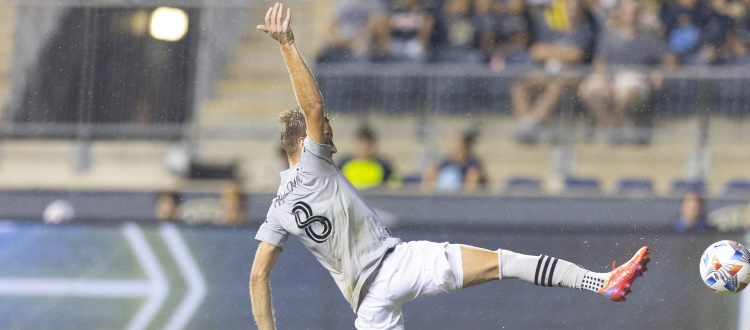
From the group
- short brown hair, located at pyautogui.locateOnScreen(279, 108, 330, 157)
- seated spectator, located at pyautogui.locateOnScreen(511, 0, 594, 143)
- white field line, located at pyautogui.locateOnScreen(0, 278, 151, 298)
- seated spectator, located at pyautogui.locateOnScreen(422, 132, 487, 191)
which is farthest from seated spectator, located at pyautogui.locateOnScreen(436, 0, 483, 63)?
short brown hair, located at pyautogui.locateOnScreen(279, 108, 330, 157)

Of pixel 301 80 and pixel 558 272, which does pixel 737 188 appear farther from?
pixel 301 80

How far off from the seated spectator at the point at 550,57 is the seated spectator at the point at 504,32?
0.29 ft

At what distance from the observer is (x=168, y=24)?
9812mm

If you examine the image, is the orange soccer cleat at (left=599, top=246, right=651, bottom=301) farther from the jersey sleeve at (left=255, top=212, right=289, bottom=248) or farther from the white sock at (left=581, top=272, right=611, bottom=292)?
the jersey sleeve at (left=255, top=212, right=289, bottom=248)

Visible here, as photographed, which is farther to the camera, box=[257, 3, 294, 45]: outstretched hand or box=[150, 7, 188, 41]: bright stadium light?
box=[150, 7, 188, 41]: bright stadium light

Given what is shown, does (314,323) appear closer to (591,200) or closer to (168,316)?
(168,316)

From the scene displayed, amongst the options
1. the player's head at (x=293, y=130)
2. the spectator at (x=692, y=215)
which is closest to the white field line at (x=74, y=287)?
the player's head at (x=293, y=130)

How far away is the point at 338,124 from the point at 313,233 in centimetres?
376

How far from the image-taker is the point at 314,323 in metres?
8.50

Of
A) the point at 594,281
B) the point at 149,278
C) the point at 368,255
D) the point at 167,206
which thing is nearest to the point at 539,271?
the point at 594,281

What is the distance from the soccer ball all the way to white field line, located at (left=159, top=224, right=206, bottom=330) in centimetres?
391

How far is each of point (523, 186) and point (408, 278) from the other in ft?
11.0

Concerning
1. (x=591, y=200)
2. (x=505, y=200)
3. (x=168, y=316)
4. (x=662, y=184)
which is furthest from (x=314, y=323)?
(x=662, y=184)

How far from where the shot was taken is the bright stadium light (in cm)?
972
